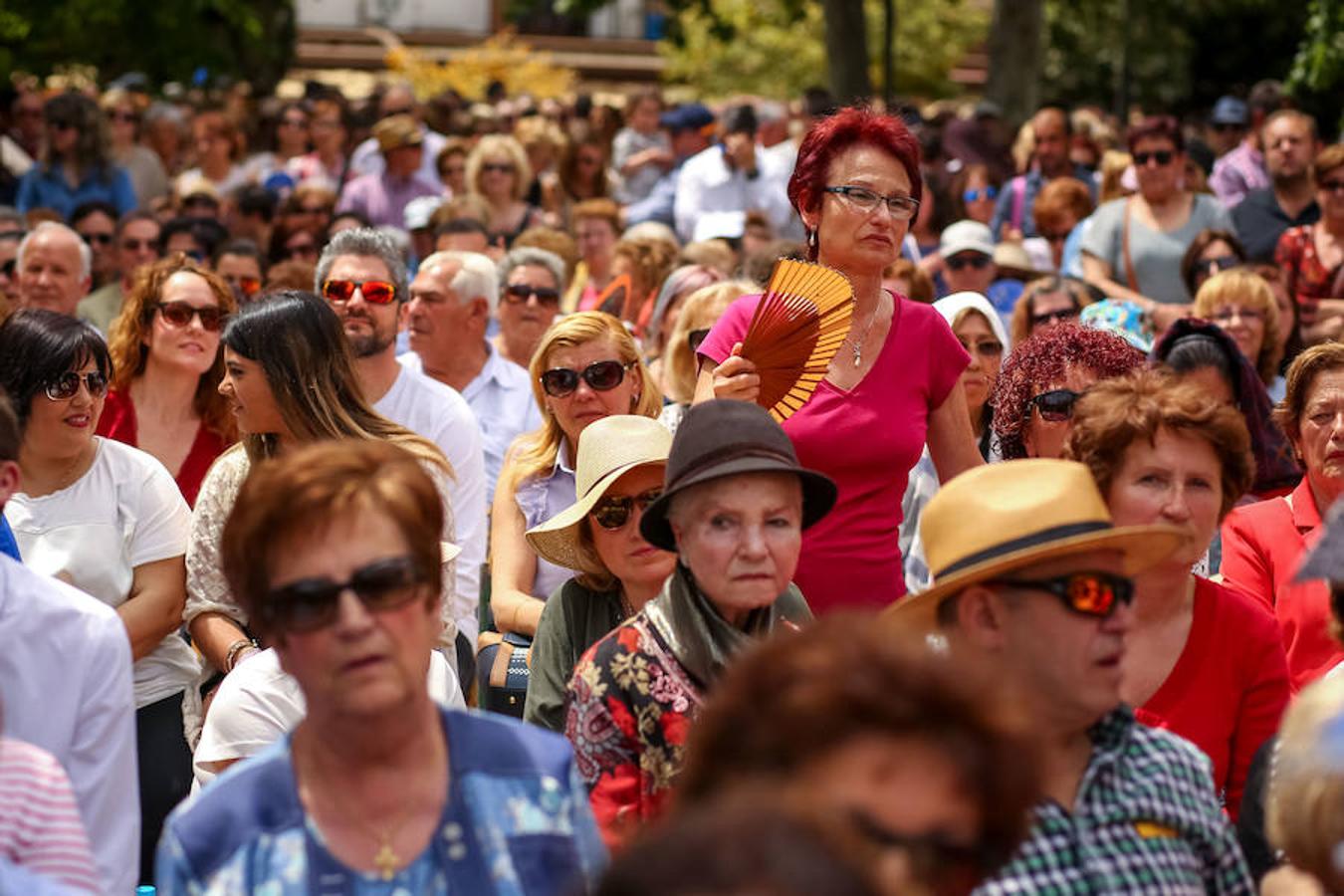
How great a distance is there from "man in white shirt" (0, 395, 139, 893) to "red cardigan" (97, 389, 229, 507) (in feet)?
10.3

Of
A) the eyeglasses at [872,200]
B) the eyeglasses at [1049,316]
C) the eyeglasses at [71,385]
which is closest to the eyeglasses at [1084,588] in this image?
the eyeglasses at [872,200]

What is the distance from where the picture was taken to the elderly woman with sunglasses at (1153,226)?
1094 centimetres

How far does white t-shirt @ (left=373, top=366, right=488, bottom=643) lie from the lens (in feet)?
22.4

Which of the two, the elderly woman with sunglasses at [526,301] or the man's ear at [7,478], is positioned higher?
the man's ear at [7,478]

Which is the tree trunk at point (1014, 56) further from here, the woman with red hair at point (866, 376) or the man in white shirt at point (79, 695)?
the man in white shirt at point (79, 695)

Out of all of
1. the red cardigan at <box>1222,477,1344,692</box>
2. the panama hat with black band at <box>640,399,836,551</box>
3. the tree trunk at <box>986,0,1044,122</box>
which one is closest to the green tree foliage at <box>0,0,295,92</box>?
the tree trunk at <box>986,0,1044,122</box>

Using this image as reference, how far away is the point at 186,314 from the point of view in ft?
25.3

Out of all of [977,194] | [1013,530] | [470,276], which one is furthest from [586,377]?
[977,194]

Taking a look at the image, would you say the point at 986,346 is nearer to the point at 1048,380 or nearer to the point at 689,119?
the point at 1048,380

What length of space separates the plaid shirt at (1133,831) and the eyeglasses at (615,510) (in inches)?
73.4

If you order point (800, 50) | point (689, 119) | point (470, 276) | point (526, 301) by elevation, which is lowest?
point (800, 50)

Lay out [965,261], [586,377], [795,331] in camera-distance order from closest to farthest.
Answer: [795,331] < [586,377] < [965,261]

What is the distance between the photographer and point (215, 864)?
10.6ft

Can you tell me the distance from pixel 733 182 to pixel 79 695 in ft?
33.8
